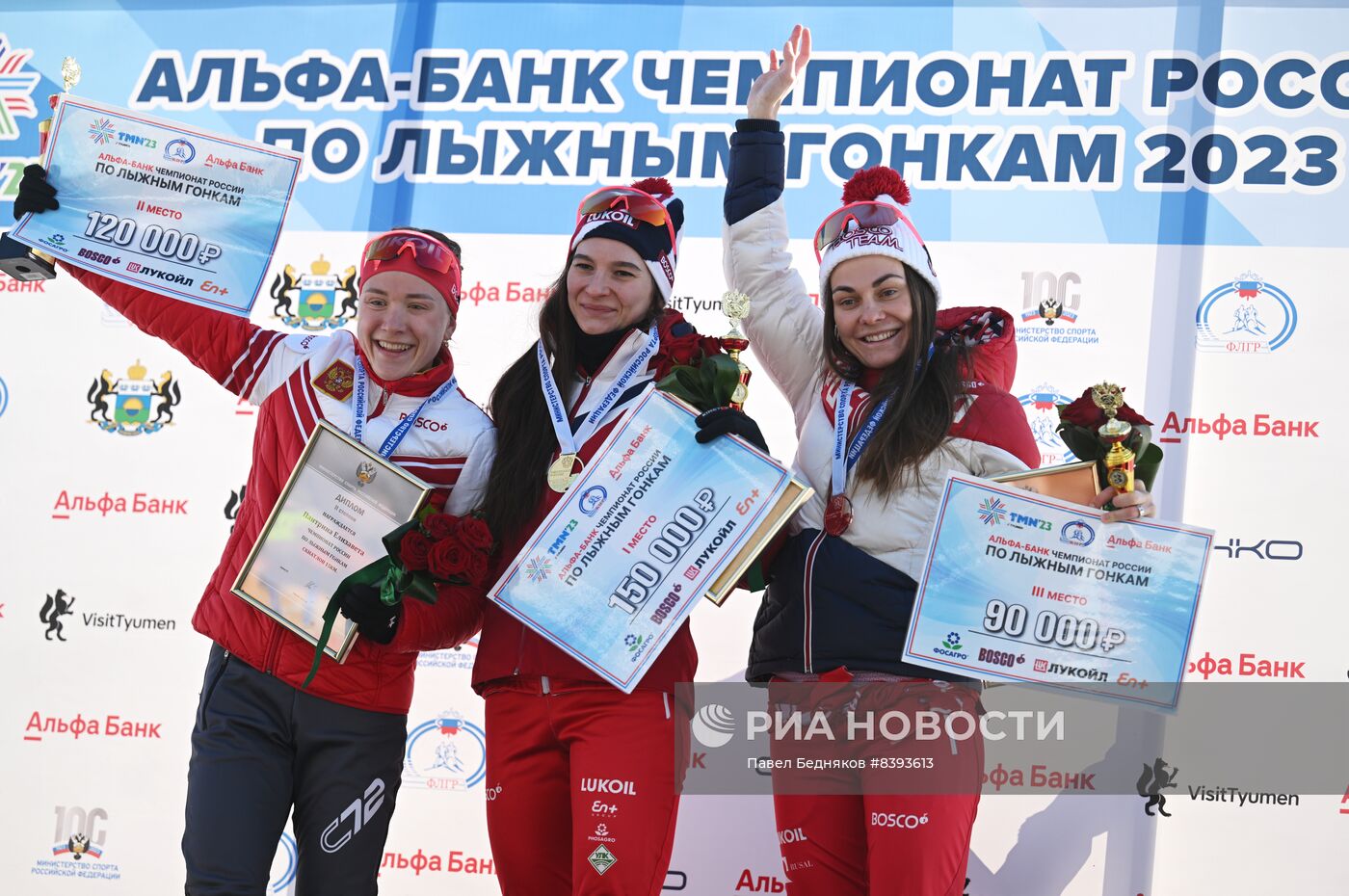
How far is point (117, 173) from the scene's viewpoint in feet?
8.75

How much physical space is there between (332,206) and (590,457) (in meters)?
2.04

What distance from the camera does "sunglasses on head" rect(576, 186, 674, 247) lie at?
2.64 m

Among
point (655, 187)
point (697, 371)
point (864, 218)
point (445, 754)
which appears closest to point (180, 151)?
point (655, 187)

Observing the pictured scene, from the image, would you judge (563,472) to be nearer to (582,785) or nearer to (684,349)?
(684,349)

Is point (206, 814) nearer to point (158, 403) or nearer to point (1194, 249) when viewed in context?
point (158, 403)

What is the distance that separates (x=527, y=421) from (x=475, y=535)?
370mm

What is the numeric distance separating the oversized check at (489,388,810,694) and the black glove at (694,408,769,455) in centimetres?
2

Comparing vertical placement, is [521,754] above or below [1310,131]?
below

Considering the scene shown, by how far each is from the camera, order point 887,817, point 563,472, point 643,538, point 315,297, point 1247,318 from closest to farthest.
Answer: point 887,817 < point 643,538 < point 563,472 < point 1247,318 < point 315,297

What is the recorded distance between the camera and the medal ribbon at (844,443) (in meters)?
2.43

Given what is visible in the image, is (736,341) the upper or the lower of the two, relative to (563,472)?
upper

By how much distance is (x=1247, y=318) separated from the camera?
3607mm

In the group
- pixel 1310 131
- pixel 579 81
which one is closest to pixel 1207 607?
pixel 1310 131

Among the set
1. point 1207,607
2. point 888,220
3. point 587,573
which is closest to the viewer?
point 587,573
